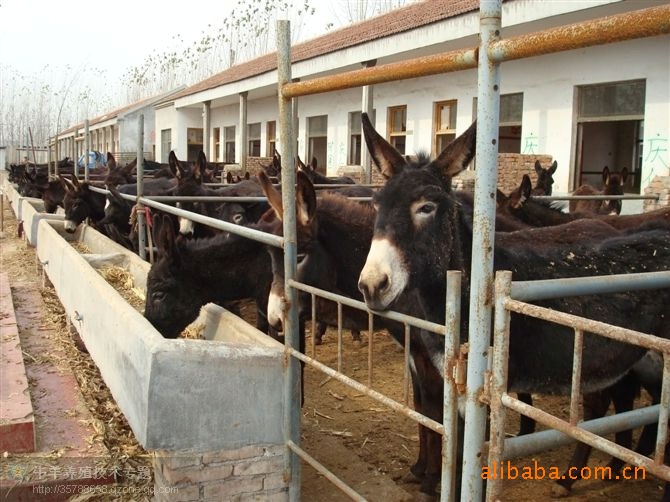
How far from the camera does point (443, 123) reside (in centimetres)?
1579

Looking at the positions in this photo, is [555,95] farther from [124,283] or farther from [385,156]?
[385,156]

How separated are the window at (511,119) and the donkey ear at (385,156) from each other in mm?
10670

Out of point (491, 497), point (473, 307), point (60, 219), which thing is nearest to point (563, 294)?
point (473, 307)

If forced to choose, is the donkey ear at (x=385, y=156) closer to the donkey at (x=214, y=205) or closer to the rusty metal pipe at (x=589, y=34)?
the rusty metal pipe at (x=589, y=34)

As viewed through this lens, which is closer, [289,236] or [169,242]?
[289,236]

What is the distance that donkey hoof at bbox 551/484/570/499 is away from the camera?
416cm

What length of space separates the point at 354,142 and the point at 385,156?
54.7 feet

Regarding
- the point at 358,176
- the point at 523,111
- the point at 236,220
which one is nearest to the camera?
the point at 236,220

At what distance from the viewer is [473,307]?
6.81ft

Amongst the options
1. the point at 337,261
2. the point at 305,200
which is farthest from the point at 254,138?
the point at 305,200

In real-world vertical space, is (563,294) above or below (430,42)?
below

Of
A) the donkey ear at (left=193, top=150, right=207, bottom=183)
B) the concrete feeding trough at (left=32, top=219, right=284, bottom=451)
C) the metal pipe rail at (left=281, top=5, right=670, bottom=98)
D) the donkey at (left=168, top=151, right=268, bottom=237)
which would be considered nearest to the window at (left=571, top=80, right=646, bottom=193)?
the donkey at (left=168, top=151, right=268, bottom=237)

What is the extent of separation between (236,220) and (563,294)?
577cm

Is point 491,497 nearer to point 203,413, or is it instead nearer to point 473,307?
point 473,307
